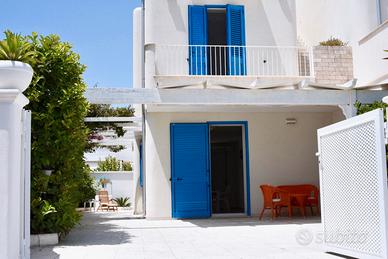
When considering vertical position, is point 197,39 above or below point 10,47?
above

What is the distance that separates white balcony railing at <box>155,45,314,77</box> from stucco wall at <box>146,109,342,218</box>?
1.19 meters

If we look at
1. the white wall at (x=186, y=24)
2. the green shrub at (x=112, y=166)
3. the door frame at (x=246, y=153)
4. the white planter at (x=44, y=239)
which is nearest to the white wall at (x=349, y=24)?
the white wall at (x=186, y=24)

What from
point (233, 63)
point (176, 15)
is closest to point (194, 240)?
point (233, 63)

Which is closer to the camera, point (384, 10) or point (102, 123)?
point (384, 10)

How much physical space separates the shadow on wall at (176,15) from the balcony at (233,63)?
639mm

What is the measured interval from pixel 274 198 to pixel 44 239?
6.17 metres

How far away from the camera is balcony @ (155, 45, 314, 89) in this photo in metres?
13.3

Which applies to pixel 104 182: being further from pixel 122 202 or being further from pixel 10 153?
pixel 10 153

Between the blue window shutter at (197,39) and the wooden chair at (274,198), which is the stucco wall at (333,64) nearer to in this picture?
the blue window shutter at (197,39)

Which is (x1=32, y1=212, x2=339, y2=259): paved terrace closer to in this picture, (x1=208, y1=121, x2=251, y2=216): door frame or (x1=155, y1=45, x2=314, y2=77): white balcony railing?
(x1=208, y1=121, x2=251, y2=216): door frame

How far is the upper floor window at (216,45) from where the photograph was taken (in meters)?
13.6

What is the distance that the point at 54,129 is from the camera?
851cm

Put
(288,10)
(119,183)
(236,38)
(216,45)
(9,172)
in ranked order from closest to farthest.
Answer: (9,172)
(216,45)
(236,38)
(288,10)
(119,183)

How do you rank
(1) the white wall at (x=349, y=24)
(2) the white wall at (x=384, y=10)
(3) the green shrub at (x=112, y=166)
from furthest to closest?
(3) the green shrub at (x=112, y=166)
(2) the white wall at (x=384, y=10)
(1) the white wall at (x=349, y=24)
